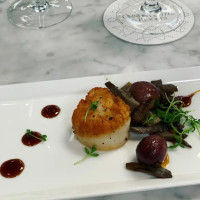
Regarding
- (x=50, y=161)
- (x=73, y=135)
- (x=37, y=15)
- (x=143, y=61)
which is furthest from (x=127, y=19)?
(x=50, y=161)

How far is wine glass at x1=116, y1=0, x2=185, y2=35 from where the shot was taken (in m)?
2.00

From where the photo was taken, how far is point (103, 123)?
4.27 ft

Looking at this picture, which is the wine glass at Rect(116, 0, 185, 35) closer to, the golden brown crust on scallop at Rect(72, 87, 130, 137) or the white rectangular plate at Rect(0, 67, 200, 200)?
the white rectangular plate at Rect(0, 67, 200, 200)

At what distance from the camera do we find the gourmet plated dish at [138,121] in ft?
4.11

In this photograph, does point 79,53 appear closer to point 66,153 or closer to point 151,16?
point 151,16

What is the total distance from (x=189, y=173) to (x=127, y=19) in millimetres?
1099

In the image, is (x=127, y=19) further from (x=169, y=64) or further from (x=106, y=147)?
(x=106, y=147)

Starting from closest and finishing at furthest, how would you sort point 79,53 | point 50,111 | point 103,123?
point 103,123 → point 50,111 → point 79,53

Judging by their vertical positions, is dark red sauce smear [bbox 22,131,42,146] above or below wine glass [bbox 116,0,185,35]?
below

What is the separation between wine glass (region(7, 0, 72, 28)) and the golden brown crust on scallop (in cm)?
93

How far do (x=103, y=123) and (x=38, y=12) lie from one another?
119 centimetres

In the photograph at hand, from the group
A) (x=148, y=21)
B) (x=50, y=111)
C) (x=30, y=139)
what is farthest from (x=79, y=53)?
(x=30, y=139)

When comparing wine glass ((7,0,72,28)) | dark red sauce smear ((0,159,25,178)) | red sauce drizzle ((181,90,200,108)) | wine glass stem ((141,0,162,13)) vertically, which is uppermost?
wine glass stem ((141,0,162,13))

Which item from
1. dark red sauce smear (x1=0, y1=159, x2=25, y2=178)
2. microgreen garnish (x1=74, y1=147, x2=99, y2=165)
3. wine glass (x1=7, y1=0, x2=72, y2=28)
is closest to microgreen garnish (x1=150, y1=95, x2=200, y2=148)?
microgreen garnish (x1=74, y1=147, x2=99, y2=165)
